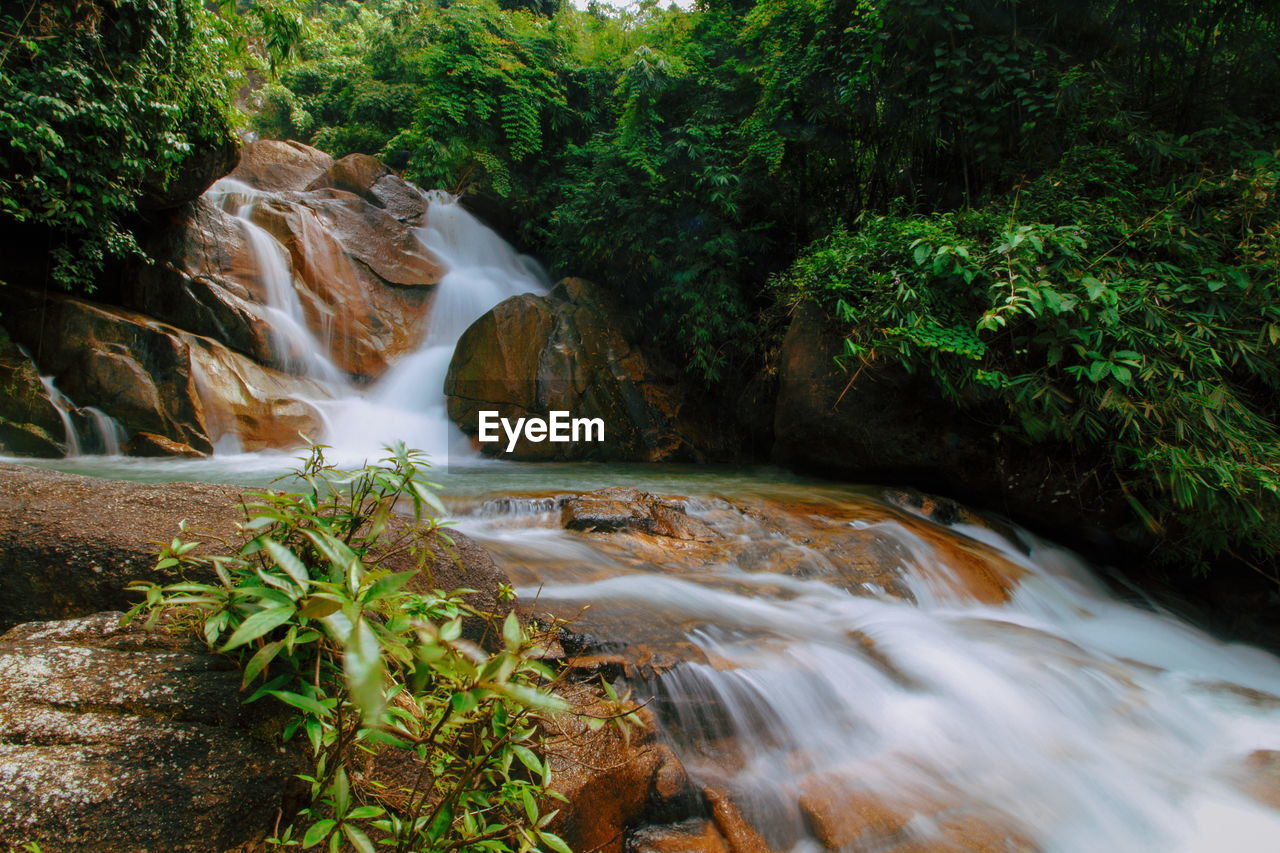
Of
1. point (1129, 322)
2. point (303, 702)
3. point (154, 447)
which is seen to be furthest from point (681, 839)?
point (154, 447)


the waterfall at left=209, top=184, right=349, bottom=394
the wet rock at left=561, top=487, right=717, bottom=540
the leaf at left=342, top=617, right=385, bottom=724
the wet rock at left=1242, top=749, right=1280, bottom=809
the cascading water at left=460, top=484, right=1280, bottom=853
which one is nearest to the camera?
the leaf at left=342, top=617, right=385, bottom=724

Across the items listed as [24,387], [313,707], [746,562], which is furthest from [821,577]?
[24,387]

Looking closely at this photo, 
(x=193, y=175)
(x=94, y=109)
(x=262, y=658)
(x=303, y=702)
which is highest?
(x=94, y=109)

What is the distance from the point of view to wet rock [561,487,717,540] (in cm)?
423

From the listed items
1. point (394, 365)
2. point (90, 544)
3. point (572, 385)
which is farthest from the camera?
point (394, 365)

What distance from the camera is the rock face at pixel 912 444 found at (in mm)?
5352

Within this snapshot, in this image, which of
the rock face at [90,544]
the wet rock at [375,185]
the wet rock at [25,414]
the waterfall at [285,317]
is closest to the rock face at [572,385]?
the waterfall at [285,317]

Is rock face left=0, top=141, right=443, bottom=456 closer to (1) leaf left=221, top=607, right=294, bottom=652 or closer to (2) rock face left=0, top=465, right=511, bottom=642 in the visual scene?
(2) rock face left=0, top=465, right=511, bottom=642

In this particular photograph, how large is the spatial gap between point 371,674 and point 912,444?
6057mm

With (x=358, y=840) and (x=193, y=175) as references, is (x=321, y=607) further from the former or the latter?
(x=193, y=175)

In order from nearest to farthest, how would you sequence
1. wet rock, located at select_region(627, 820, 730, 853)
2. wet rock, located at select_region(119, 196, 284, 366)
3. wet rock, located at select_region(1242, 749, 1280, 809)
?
wet rock, located at select_region(627, 820, 730, 853) < wet rock, located at select_region(1242, 749, 1280, 809) < wet rock, located at select_region(119, 196, 284, 366)

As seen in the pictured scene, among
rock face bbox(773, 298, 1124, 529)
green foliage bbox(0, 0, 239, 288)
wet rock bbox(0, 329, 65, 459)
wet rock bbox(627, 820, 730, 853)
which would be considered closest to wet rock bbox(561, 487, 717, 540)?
rock face bbox(773, 298, 1124, 529)

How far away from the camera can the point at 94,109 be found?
5508 mm

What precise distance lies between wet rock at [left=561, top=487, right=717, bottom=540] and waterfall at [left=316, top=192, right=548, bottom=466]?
4.05 metres
